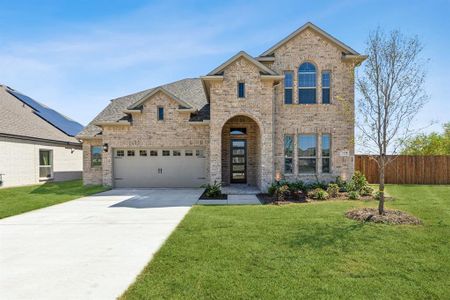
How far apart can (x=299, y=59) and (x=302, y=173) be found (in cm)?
608

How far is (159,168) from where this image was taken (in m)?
14.9

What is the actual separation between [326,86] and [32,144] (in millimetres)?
18975

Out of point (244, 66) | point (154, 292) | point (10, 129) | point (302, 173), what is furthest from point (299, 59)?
point (10, 129)

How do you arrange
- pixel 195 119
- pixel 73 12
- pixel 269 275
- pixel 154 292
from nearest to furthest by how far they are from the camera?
1. pixel 154 292
2. pixel 269 275
3. pixel 73 12
4. pixel 195 119

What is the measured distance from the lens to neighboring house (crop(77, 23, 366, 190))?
12570 mm

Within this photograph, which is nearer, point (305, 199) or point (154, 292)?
point (154, 292)

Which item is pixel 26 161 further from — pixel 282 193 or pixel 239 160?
pixel 282 193

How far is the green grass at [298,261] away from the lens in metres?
3.56

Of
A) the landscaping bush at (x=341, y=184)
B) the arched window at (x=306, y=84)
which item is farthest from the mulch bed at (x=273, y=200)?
the arched window at (x=306, y=84)

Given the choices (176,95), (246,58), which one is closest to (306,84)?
(246,58)

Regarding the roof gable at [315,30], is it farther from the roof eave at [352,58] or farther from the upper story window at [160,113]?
the upper story window at [160,113]

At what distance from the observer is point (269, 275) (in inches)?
158

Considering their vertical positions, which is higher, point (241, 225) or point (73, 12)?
point (73, 12)

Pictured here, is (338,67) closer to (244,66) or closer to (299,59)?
(299,59)
